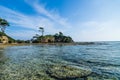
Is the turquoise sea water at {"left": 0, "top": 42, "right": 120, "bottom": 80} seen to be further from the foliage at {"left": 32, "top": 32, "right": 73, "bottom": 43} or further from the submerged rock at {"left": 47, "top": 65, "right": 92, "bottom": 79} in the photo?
the foliage at {"left": 32, "top": 32, "right": 73, "bottom": 43}

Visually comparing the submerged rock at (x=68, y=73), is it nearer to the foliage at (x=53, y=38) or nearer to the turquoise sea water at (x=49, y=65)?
the turquoise sea water at (x=49, y=65)

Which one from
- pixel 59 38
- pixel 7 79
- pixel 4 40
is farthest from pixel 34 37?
pixel 7 79

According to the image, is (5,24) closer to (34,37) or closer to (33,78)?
(34,37)

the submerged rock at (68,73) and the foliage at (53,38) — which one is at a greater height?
the foliage at (53,38)

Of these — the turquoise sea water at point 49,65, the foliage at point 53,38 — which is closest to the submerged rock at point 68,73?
the turquoise sea water at point 49,65

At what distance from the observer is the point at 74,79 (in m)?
11.6

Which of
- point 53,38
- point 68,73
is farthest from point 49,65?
point 53,38

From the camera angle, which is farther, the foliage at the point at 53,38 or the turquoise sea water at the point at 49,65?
the foliage at the point at 53,38

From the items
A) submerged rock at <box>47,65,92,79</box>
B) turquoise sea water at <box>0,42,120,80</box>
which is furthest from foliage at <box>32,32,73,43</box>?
submerged rock at <box>47,65,92,79</box>

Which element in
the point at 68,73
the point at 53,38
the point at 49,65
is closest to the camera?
the point at 68,73

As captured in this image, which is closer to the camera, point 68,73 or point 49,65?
point 68,73

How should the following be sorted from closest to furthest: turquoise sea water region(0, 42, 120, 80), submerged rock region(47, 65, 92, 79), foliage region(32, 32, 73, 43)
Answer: submerged rock region(47, 65, 92, 79)
turquoise sea water region(0, 42, 120, 80)
foliage region(32, 32, 73, 43)

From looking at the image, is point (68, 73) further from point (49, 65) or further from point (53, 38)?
point (53, 38)

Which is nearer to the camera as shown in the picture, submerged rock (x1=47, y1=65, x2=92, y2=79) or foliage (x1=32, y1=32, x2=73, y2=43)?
submerged rock (x1=47, y1=65, x2=92, y2=79)
